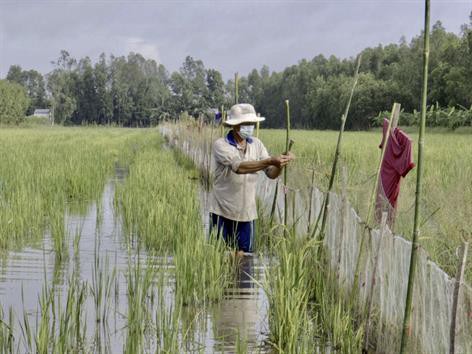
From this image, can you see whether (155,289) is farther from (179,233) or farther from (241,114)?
(241,114)

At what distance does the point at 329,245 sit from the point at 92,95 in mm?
90074

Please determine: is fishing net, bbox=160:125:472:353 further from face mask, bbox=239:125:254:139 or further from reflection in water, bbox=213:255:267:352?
face mask, bbox=239:125:254:139

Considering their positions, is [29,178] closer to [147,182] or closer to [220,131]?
[147,182]

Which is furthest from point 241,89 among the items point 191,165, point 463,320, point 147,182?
point 463,320

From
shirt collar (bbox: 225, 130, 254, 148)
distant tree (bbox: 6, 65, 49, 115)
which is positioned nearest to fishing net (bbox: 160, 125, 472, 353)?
shirt collar (bbox: 225, 130, 254, 148)

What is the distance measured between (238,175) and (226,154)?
10.2 inches

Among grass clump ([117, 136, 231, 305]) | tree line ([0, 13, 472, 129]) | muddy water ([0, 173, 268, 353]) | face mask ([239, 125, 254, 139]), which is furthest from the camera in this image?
tree line ([0, 13, 472, 129])

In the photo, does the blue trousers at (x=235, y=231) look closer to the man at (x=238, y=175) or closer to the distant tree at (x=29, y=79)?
the man at (x=238, y=175)

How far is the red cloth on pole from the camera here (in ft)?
15.1

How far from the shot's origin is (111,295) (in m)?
4.55

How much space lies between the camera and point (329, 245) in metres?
4.76

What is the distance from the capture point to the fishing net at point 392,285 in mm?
2658

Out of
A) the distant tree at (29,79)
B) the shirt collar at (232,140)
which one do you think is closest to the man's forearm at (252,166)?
the shirt collar at (232,140)

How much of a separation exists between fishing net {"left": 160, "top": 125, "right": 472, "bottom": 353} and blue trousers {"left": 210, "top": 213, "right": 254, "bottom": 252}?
49cm
